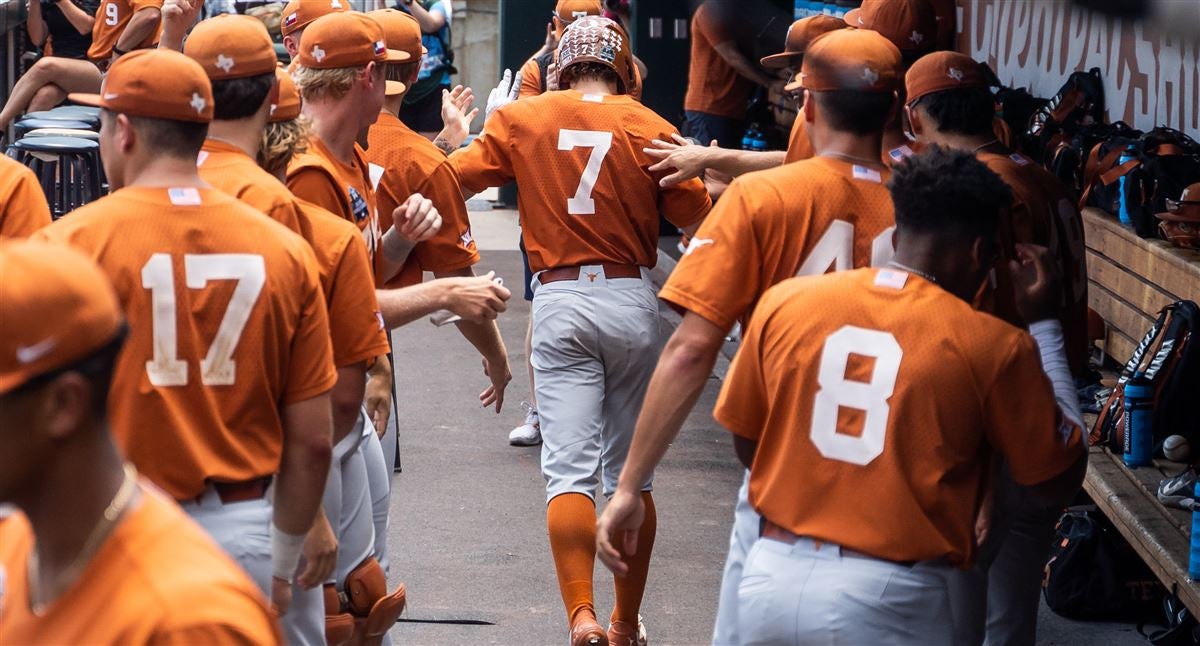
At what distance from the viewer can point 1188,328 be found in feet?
19.5

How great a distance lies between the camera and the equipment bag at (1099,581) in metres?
6.14

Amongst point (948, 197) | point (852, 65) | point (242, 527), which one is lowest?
point (242, 527)

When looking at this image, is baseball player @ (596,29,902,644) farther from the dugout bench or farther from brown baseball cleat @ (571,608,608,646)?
the dugout bench

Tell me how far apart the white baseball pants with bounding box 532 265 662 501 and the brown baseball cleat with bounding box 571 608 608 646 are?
1.56 ft

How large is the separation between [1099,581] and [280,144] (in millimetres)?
3715

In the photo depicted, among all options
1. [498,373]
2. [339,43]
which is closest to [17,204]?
[339,43]

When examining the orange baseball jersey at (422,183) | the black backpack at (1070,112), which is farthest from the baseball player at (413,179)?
the black backpack at (1070,112)

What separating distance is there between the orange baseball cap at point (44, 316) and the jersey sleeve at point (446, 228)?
3448mm

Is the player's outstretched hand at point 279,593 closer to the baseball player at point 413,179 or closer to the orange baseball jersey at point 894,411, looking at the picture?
the orange baseball jersey at point 894,411

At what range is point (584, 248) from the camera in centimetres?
577

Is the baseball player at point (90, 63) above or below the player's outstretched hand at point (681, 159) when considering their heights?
below

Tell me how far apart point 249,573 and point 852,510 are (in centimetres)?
141

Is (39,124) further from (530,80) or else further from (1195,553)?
(1195,553)

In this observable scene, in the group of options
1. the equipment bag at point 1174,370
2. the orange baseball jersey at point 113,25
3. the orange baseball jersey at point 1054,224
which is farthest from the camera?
the orange baseball jersey at point 113,25
